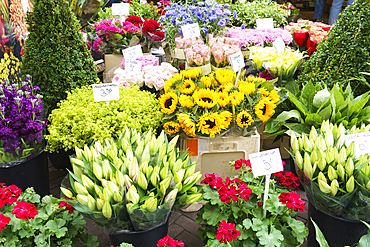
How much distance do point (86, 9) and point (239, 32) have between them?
6.24ft

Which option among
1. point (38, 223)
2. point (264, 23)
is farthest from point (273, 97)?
point (264, 23)

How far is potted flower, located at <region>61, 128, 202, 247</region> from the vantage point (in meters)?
1.30

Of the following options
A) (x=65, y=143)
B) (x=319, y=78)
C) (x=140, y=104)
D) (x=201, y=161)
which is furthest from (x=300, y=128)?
(x=65, y=143)

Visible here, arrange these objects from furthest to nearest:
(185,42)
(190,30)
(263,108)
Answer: (190,30) → (185,42) → (263,108)

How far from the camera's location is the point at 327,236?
5.36 ft

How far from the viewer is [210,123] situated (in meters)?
1.86

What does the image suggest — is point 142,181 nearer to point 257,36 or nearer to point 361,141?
point 361,141

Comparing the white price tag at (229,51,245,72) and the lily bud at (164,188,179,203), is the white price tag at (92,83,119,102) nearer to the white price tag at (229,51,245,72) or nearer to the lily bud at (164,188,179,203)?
the white price tag at (229,51,245,72)

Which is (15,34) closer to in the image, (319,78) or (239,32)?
(239,32)

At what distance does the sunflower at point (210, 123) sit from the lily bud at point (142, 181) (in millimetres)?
588

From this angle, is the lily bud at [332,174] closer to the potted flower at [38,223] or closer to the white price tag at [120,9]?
the potted flower at [38,223]

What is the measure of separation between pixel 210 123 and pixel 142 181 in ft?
2.20

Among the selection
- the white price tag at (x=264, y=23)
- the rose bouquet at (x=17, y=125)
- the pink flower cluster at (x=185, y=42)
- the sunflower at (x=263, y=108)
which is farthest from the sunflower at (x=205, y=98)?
the white price tag at (x=264, y=23)

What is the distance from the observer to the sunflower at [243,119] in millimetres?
1846
